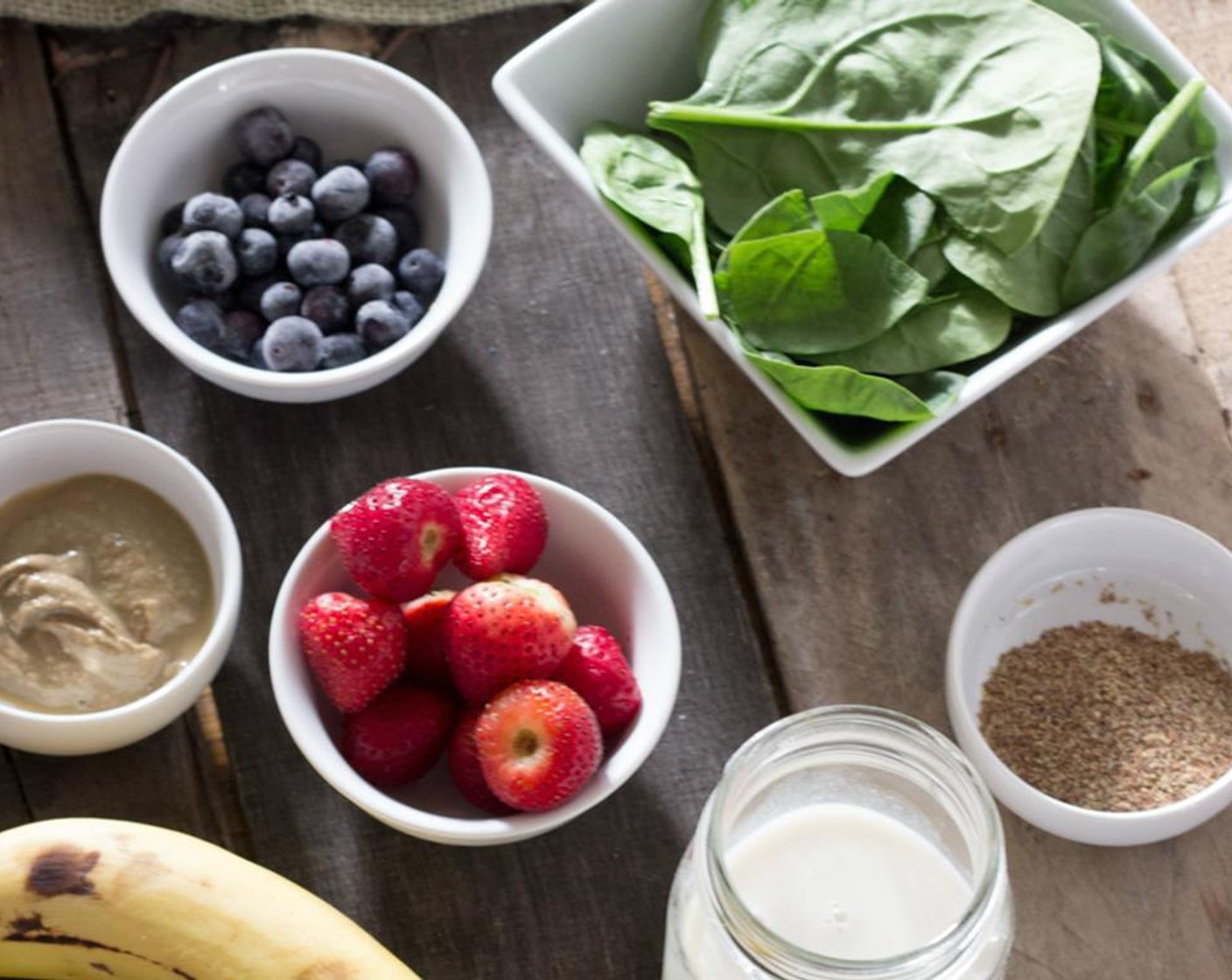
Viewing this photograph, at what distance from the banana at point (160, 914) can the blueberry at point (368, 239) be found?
0.39 metres

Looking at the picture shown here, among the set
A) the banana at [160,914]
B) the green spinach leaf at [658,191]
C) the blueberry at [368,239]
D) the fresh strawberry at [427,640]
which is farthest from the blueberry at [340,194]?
the banana at [160,914]

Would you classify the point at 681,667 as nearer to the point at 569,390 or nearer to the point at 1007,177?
the point at 569,390

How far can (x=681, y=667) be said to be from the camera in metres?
1.23

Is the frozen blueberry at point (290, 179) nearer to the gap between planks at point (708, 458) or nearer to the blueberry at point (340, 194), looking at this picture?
the blueberry at point (340, 194)

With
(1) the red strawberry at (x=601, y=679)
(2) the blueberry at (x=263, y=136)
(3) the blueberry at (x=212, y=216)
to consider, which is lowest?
→ (1) the red strawberry at (x=601, y=679)

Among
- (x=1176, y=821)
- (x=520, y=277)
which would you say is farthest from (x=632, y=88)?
(x=1176, y=821)

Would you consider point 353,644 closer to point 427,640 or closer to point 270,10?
point 427,640

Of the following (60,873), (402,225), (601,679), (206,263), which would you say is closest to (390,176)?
(402,225)

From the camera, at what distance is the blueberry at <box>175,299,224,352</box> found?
3.96ft

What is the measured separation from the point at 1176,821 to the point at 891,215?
15.5 inches

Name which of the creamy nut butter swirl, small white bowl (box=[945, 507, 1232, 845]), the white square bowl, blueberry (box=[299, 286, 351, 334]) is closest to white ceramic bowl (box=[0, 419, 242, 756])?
the creamy nut butter swirl

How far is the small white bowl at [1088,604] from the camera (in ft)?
3.85

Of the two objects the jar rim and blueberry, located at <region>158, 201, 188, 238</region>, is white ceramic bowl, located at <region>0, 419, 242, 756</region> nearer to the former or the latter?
blueberry, located at <region>158, 201, 188, 238</region>

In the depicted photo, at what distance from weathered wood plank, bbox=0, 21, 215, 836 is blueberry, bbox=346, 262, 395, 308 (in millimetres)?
170
